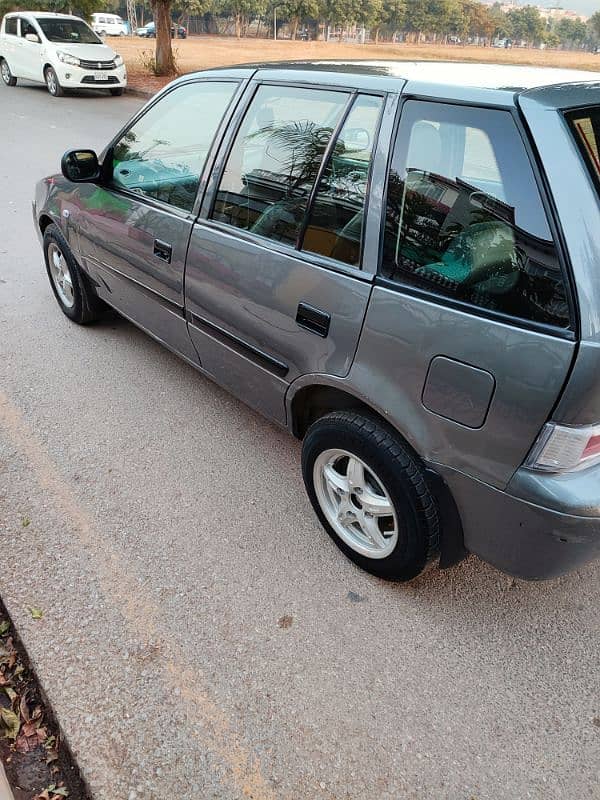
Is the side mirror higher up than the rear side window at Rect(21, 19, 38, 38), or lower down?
lower down

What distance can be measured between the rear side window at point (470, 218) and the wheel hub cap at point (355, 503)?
0.76 m

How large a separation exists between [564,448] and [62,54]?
16.3m

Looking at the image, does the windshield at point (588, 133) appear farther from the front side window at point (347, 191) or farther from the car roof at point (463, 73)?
the front side window at point (347, 191)

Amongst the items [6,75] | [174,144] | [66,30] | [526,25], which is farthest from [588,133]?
[526,25]

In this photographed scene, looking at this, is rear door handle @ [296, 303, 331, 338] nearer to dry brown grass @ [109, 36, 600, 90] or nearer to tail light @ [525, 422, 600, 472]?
tail light @ [525, 422, 600, 472]

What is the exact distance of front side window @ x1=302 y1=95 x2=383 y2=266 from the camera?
6.92 feet

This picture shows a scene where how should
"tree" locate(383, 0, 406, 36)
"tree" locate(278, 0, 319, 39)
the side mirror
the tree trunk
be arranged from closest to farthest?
the side mirror < the tree trunk < "tree" locate(278, 0, 319, 39) < "tree" locate(383, 0, 406, 36)

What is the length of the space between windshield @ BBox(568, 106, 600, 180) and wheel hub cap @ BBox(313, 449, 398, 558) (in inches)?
47.4

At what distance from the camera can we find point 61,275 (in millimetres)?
4375

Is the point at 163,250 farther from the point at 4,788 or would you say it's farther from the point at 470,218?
the point at 4,788

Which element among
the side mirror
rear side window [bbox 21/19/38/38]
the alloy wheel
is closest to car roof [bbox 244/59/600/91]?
the side mirror

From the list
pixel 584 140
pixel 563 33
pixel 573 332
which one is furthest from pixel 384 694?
pixel 563 33

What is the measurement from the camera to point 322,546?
104 inches

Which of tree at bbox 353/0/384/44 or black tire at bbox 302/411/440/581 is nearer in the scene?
black tire at bbox 302/411/440/581
